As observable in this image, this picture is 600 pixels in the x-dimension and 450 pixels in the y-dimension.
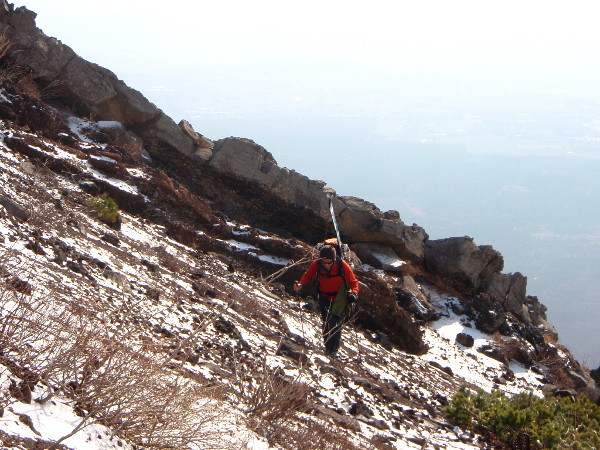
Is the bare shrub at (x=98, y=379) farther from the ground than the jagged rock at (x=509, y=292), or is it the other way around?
the jagged rock at (x=509, y=292)

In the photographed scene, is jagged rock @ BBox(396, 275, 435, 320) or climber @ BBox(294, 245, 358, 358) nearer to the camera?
climber @ BBox(294, 245, 358, 358)

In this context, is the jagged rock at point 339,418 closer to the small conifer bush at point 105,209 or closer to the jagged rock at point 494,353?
the small conifer bush at point 105,209

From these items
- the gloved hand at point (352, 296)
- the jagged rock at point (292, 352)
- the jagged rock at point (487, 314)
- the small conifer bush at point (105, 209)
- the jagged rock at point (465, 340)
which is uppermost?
the jagged rock at point (487, 314)

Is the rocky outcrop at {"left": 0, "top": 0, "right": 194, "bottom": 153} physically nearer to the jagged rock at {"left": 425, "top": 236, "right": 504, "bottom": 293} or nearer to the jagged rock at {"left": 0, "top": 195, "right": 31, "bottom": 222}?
the jagged rock at {"left": 425, "top": 236, "right": 504, "bottom": 293}

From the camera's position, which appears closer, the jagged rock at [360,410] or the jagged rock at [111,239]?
the jagged rock at [360,410]

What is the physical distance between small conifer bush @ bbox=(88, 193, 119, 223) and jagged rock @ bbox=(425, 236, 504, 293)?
10628mm

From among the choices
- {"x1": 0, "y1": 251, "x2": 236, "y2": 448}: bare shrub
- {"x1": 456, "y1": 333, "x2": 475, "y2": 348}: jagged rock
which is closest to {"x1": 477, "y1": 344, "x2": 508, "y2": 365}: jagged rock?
{"x1": 456, "y1": 333, "x2": 475, "y2": 348}: jagged rock

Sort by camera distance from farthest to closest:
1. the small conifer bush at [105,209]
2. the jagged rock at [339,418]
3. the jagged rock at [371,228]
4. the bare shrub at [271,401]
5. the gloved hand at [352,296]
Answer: the jagged rock at [371,228] → the small conifer bush at [105,209] → the gloved hand at [352,296] → the jagged rock at [339,418] → the bare shrub at [271,401]

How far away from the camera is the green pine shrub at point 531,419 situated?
8188 millimetres

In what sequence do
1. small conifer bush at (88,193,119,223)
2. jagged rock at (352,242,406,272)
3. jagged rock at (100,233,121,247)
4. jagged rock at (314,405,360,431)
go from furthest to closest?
jagged rock at (352,242,406,272), small conifer bush at (88,193,119,223), jagged rock at (100,233,121,247), jagged rock at (314,405,360,431)

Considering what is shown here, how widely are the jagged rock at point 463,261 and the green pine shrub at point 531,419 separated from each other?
876 centimetres

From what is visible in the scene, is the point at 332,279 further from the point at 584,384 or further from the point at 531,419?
the point at 584,384

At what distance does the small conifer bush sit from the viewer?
Answer: 39.5ft

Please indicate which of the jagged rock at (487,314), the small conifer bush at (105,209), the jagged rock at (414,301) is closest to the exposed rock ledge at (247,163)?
the jagged rock at (487,314)
